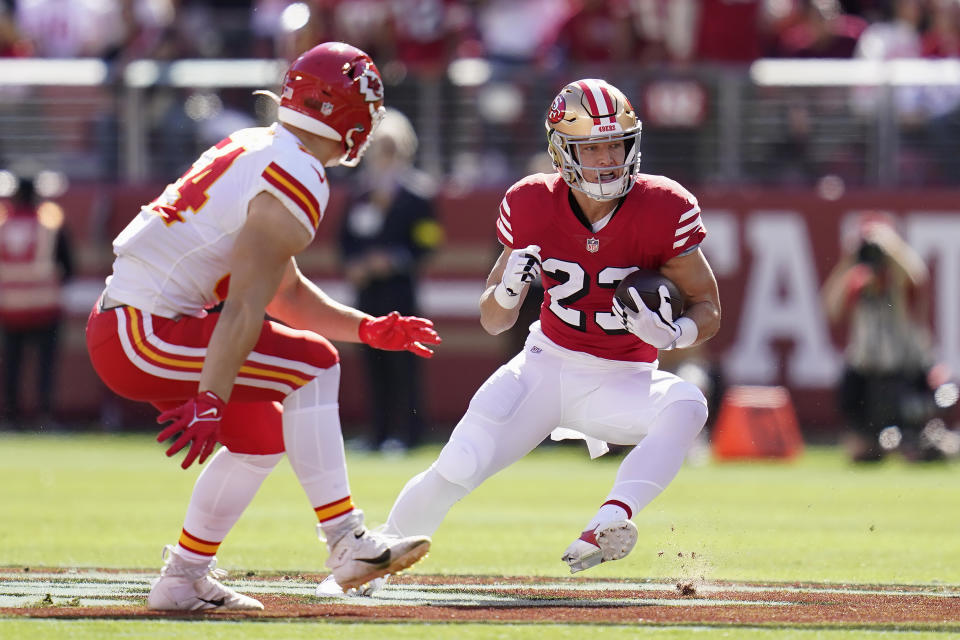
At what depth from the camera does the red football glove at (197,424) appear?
16.8 feet

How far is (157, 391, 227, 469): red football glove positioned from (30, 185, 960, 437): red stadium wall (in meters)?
8.43

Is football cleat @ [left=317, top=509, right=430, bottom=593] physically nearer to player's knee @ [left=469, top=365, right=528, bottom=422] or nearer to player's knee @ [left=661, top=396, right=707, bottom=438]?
player's knee @ [left=469, top=365, right=528, bottom=422]

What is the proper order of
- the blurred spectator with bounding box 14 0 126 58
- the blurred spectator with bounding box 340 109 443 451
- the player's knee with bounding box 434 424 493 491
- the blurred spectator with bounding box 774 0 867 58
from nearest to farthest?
the player's knee with bounding box 434 424 493 491
the blurred spectator with bounding box 340 109 443 451
the blurred spectator with bounding box 774 0 867 58
the blurred spectator with bounding box 14 0 126 58

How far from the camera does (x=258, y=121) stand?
44.5 ft

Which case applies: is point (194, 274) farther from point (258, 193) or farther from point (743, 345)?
point (743, 345)

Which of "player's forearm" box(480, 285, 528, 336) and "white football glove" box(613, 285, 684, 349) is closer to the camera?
"white football glove" box(613, 285, 684, 349)

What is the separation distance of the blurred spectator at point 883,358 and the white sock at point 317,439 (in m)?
7.14

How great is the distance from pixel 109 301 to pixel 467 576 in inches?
73.6

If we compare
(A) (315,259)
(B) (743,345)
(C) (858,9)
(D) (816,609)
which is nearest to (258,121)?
(A) (315,259)

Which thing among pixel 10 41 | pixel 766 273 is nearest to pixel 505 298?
pixel 766 273

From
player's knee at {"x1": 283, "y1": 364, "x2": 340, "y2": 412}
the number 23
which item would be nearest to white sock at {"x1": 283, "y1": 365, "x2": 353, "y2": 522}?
player's knee at {"x1": 283, "y1": 364, "x2": 340, "y2": 412}

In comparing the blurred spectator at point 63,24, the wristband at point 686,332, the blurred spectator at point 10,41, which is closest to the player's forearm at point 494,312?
the wristband at point 686,332

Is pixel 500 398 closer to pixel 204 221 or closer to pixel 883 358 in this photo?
pixel 204 221

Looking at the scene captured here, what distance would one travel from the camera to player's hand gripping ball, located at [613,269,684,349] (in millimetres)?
5891
